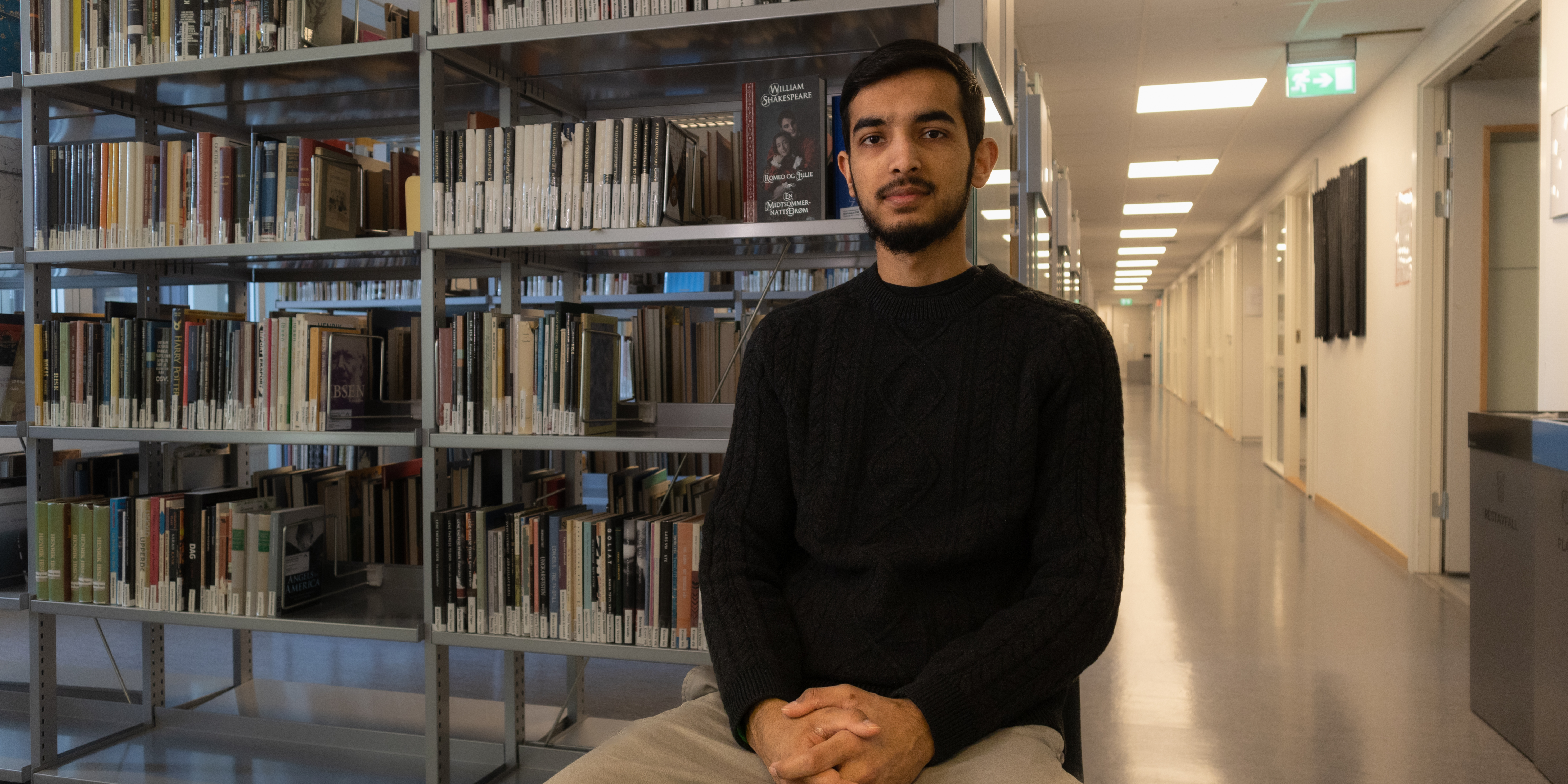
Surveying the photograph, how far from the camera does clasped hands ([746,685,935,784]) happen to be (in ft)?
3.58

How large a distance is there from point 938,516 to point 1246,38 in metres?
4.51

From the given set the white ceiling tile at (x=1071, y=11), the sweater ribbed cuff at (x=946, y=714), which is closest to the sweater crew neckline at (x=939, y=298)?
the sweater ribbed cuff at (x=946, y=714)

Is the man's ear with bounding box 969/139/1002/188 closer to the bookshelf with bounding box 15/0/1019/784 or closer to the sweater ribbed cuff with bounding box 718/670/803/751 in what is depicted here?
the bookshelf with bounding box 15/0/1019/784

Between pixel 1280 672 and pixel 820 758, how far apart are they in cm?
285

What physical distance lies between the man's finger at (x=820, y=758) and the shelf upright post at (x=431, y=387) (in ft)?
4.69

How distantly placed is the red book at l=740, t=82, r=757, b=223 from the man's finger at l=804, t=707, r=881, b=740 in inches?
46.0

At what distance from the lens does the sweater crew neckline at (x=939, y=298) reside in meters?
1.40

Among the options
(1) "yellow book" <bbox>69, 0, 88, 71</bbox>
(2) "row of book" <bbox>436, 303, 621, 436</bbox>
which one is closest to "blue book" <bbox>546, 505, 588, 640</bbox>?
(2) "row of book" <bbox>436, 303, 621, 436</bbox>

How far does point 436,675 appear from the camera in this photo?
7.54ft

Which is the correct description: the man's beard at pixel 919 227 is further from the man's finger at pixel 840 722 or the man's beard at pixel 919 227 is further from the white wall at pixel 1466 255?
the white wall at pixel 1466 255

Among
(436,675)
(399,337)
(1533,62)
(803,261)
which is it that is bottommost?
(436,675)

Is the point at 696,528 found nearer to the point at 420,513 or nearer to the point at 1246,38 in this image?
the point at 420,513

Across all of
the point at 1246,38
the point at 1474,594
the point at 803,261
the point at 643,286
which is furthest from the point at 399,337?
the point at 1246,38

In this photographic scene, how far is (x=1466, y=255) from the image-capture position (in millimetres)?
4629
